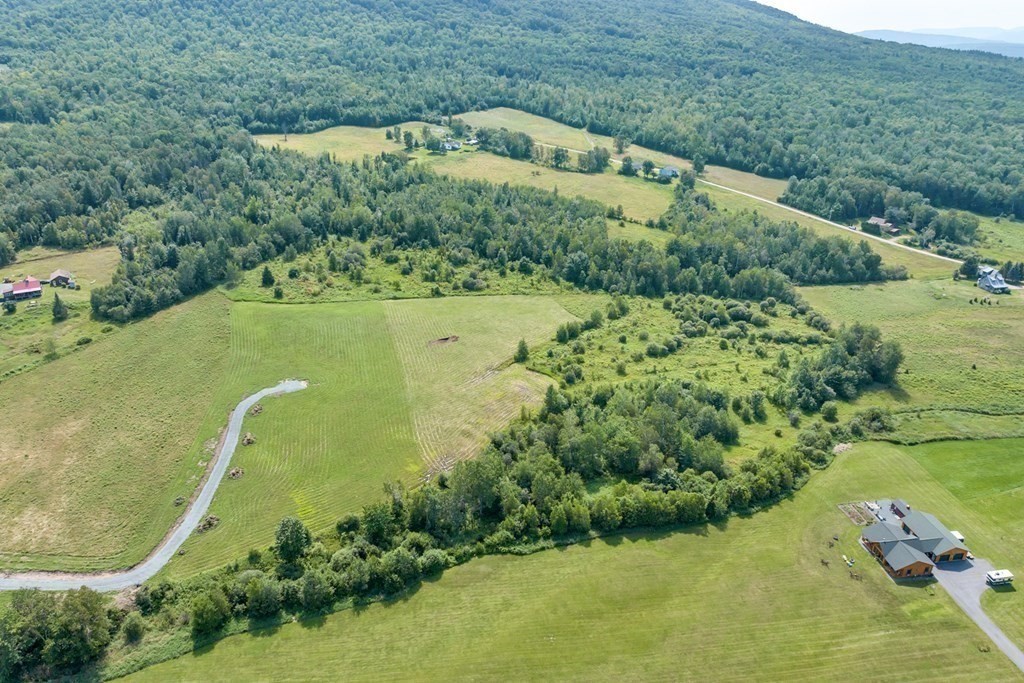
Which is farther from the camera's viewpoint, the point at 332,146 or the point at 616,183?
the point at 332,146

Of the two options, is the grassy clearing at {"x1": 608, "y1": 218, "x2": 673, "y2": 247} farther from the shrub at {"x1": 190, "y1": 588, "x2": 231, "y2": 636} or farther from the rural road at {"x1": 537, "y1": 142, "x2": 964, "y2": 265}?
the shrub at {"x1": 190, "y1": 588, "x2": 231, "y2": 636}

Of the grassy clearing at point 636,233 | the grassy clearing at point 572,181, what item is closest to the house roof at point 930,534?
A: the grassy clearing at point 636,233

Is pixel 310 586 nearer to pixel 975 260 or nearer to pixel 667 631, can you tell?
pixel 667 631

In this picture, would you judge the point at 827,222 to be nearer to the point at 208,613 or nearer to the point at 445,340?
the point at 445,340

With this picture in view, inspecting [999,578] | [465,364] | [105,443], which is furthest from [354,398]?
[999,578]

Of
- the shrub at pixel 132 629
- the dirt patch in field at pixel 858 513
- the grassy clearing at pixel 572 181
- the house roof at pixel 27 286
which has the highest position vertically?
the grassy clearing at pixel 572 181

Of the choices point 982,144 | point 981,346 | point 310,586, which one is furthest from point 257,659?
point 982,144

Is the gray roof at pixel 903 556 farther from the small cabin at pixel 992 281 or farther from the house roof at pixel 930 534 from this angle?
the small cabin at pixel 992 281
